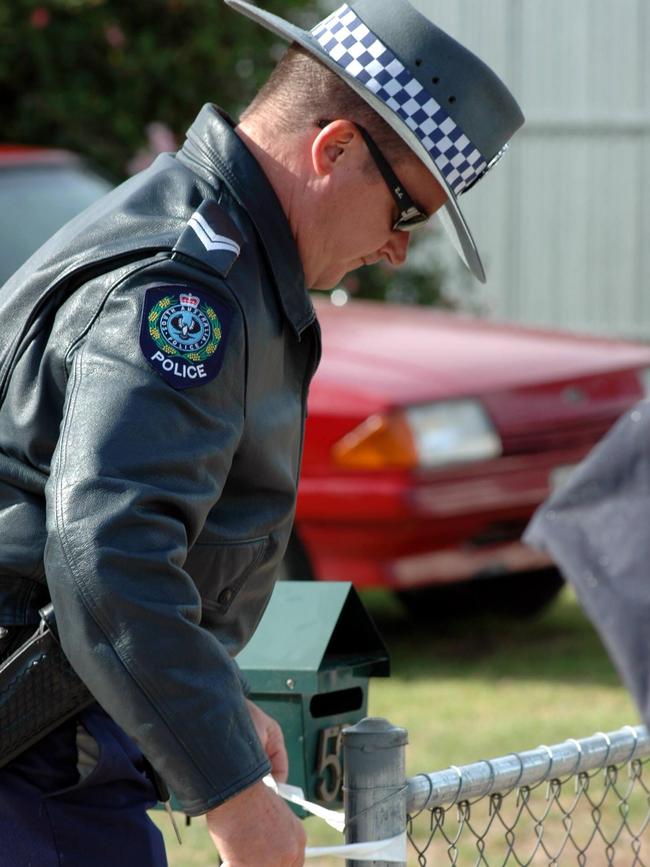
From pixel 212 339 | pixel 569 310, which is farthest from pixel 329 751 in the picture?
pixel 569 310

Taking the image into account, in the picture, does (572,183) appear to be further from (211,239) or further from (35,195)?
(211,239)

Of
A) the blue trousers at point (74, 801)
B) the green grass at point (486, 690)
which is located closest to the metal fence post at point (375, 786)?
the blue trousers at point (74, 801)

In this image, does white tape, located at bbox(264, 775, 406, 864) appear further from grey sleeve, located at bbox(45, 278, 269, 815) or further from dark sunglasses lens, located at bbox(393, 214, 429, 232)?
dark sunglasses lens, located at bbox(393, 214, 429, 232)

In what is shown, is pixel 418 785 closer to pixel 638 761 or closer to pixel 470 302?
pixel 638 761

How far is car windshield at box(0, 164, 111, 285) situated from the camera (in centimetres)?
558

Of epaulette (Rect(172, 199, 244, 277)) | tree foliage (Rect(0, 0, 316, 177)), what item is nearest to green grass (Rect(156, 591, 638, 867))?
epaulette (Rect(172, 199, 244, 277))

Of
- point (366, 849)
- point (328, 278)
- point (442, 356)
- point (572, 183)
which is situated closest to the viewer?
point (366, 849)

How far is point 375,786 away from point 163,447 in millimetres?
525

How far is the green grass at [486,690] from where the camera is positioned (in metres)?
4.74

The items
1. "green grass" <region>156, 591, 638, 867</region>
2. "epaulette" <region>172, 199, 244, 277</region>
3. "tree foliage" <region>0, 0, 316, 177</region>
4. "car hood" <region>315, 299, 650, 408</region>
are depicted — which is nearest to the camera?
"epaulette" <region>172, 199, 244, 277</region>

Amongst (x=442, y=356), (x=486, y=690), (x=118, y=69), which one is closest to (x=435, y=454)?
(x=442, y=356)

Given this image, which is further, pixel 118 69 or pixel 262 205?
pixel 118 69

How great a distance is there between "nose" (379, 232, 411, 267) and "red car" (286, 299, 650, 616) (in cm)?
310

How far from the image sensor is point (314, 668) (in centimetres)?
224
